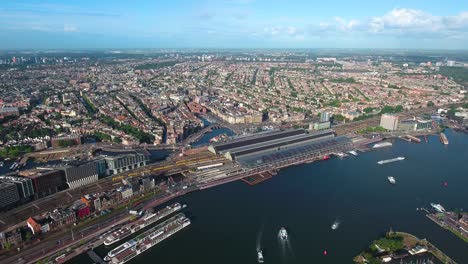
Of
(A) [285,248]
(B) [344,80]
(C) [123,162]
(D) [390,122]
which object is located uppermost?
(B) [344,80]

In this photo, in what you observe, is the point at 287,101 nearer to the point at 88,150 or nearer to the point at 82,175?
the point at 88,150

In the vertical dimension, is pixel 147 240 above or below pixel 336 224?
above

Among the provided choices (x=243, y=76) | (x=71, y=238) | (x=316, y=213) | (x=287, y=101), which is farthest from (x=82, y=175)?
(x=243, y=76)

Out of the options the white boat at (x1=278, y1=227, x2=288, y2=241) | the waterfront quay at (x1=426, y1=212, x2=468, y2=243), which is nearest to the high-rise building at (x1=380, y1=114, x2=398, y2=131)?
the waterfront quay at (x1=426, y1=212, x2=468, y2=243)

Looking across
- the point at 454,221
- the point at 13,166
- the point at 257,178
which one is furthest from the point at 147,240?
the point at 454,221

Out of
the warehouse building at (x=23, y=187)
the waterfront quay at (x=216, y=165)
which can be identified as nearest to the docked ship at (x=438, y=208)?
the waterfront quay at (x=216, y=165)

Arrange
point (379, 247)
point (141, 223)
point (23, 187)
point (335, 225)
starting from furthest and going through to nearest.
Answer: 1. point (23, 187)
2. point (335, 225)
3. point (141, 223)
4. point (379, 247)

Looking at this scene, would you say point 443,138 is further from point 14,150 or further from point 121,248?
point 14,150

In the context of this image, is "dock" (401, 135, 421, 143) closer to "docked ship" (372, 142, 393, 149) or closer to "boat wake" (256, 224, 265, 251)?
"docked ship" (372, 142, 393, 149)
